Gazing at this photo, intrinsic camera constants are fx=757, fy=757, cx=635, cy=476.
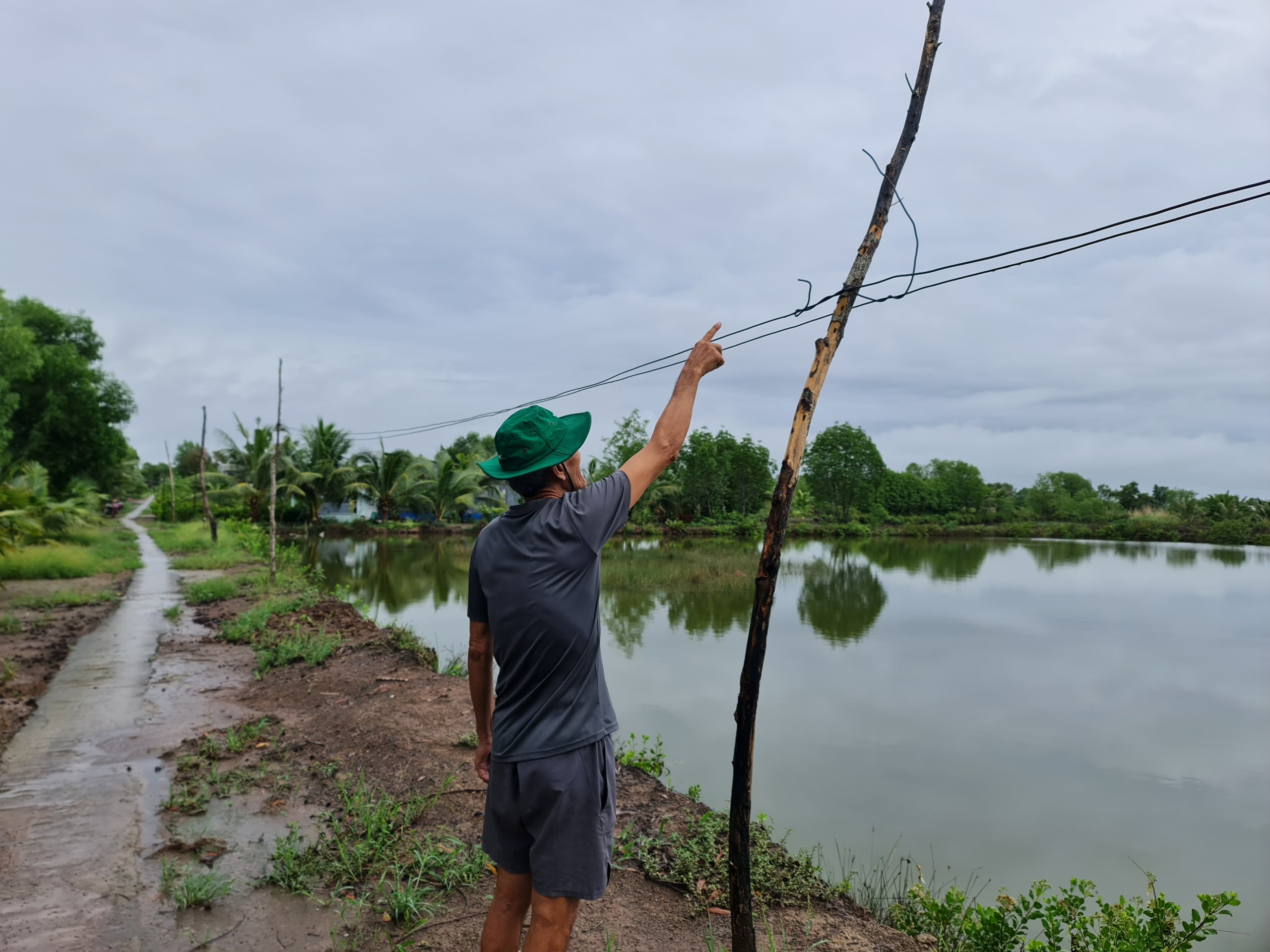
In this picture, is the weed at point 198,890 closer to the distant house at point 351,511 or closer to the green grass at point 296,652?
the green grass at point 296,652

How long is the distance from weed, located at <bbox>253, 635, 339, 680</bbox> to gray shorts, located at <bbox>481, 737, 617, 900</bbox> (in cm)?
590

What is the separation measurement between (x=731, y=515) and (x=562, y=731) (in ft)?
127

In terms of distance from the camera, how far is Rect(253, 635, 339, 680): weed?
7.04 meters

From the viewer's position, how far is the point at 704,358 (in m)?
2.09

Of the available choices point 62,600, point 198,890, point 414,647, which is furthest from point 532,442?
point 62,600

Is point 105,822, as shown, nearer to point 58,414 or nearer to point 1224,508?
point 58,414

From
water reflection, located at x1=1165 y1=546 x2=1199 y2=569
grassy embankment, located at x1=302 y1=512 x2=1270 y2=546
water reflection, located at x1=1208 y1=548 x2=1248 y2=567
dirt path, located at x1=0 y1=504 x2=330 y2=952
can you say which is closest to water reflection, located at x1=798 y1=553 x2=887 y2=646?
dirt path, located at x1=0 y1=504 x2=330 y2=952

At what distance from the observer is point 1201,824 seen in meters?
5.07

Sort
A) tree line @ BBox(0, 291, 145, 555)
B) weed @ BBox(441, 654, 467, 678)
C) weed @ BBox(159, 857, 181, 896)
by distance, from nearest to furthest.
→ weed @ BBox(159, 857, 181, 896) → weed @ BBox(441, 654, 467, 678) → tree line @ BBox(0, 291, 145, 555)

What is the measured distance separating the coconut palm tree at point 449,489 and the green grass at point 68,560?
13561mm

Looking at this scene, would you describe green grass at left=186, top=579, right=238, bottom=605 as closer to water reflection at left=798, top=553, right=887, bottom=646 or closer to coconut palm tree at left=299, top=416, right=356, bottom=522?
water reflection at left=798, top=553, right=887, bottom=646

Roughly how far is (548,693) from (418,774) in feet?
9.14

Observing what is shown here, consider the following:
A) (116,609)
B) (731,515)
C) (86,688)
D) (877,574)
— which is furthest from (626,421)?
(86,688)

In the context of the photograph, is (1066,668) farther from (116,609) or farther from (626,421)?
(626,421)
